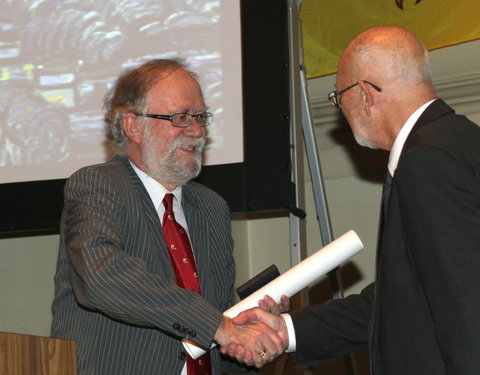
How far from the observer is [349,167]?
554 cm

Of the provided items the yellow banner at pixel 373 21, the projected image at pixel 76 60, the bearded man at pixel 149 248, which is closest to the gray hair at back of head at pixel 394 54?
→ the bearded man at pixel 149 248

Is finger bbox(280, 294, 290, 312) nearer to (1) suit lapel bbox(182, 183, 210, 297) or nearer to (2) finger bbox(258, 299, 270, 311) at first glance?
(2) finger bbox(258, 299, 270, 311)

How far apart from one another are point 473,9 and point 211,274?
6.88 ft

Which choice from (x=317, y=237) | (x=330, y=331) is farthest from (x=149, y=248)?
(x=317, y=237)

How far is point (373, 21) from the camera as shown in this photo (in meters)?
5.05

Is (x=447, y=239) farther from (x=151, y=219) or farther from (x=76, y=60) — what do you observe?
(x=76, y=60)

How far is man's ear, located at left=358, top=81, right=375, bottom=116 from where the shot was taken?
10.4ft

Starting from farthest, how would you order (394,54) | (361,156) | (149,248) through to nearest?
(361,156) → (149,248) → (394,54)

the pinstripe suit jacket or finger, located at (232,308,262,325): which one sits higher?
the pinstripe suit jacket

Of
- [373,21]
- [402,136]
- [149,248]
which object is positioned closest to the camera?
[402,136]

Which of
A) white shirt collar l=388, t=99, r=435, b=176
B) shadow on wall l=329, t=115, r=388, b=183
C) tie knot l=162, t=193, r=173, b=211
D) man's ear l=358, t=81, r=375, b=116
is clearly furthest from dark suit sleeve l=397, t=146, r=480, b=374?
shadow on wall l=329, t=115, r=388, b=183

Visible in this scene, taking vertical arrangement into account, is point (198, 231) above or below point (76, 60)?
below

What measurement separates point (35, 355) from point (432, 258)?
119 cm

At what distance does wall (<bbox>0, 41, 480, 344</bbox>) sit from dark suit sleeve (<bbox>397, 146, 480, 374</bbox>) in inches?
109
